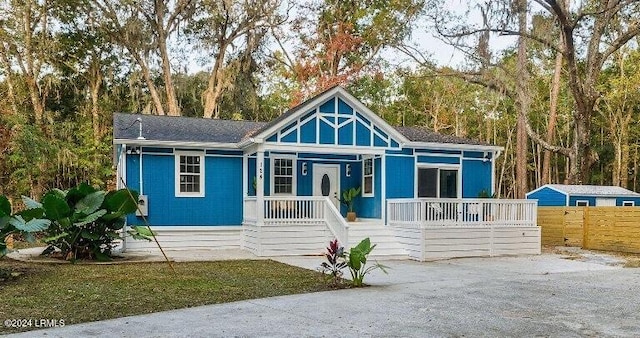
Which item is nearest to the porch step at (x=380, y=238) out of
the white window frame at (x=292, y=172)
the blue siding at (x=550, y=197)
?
the white window frame at (x=292, y=172)

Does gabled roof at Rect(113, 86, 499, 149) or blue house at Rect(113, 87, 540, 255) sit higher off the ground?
gabled roof at Rect(113, 86, 499, 149)

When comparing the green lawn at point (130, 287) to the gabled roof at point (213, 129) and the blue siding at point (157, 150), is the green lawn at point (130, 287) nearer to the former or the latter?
the blue siding at point (157, 150)

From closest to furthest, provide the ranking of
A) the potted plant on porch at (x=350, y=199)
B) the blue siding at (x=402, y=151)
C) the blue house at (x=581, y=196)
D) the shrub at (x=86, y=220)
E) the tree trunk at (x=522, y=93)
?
the shrub at (x=86, y=220)
the blue siding at (x=402, y=151)
the potted plant on porch at (x=350, y=199)
the tree trunk at (x=522, y=93)
the blue house at (x=581, y=196)

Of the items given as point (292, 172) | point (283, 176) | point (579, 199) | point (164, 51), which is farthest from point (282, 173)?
point (164, 51)

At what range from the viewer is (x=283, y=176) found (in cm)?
1490

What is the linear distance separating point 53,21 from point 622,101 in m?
29.6

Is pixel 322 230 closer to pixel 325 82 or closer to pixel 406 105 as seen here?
pixel 325 82

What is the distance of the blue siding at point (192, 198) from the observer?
13.5 m

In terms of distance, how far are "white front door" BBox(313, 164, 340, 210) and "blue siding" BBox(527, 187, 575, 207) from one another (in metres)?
8.55

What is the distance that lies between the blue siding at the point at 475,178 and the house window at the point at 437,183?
0.29 m

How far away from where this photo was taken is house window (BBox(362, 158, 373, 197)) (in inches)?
602

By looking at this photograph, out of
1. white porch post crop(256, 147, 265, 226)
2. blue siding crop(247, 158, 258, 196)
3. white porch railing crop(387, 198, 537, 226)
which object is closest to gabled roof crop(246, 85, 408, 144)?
white porch post crop(256, 147, 265, 226)

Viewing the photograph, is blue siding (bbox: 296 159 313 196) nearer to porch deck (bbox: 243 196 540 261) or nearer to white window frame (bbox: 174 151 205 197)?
porch deck (bbox: 243 196 540 261)

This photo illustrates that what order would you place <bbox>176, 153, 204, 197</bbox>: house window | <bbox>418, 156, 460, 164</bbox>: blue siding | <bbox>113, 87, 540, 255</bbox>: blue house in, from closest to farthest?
<bbox>113, 87, 540, 255</bbox>: blue house → <bbox>176, 153, 204, 197</bbox>: house window → <bbox>418, 156, 460, 164</bbox>: blue siding
